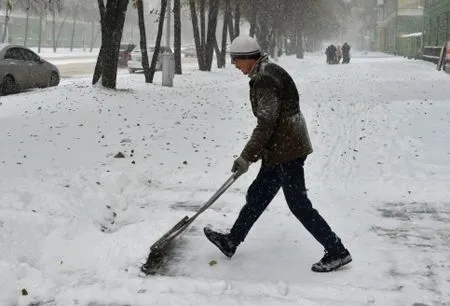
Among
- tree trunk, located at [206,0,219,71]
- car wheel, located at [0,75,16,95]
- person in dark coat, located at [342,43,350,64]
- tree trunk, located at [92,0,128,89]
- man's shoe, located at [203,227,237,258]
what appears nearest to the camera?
man's shoe, located at [203,227,237,258]

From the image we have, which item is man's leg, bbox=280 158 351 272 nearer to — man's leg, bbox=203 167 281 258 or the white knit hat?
man's leg, bbox=203 167 281 258

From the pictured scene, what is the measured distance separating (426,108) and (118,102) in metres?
7.44

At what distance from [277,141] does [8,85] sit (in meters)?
13.5

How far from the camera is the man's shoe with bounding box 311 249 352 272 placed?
445 centimetres

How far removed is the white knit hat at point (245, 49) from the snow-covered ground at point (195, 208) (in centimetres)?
170

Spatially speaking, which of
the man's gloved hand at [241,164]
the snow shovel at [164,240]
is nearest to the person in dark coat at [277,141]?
the man's gloved hand at [241,164]

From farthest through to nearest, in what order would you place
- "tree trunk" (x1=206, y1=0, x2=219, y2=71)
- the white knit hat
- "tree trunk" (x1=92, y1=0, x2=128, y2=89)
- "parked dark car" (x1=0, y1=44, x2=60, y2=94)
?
1. "tree trunk" (x1=206, y1=0, x2=219, y2=71)
2. "parked dark car" (x1=0, y1=44, x2=60, y2=94)
3. "tree trunk" (x1=92, y1=0, x2=128, y2=89)
4. the white knit hat

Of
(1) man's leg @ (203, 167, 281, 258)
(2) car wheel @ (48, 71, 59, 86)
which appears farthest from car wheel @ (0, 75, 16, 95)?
(1) man's leg @ (203, 167, 281, 258)

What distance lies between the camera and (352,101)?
51.1 ft

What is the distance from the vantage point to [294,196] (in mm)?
4422

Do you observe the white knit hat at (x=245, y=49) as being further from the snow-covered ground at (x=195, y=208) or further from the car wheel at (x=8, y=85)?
the car wheel at (x=8, y=85)

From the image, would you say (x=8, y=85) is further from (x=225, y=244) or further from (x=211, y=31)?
(x=225, y=244)

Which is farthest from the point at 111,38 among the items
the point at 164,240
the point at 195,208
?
the point at 164,240

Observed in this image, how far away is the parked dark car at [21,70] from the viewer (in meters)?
16.0
